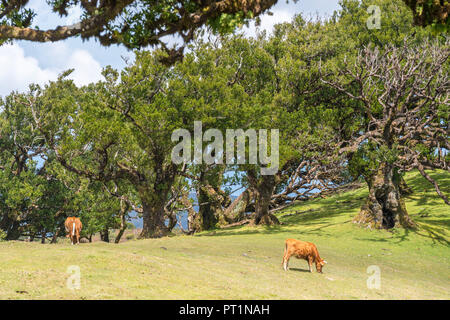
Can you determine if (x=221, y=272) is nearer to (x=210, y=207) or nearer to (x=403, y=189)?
(x=210, y=207)

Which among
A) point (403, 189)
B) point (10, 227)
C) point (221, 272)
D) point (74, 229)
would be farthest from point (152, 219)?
point (403, 189)

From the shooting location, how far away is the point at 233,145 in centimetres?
3259

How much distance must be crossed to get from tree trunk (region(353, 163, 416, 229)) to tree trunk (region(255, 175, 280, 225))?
8446 mm

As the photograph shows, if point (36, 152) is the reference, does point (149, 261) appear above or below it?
below

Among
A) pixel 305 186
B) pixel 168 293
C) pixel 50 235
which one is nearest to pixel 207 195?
pixel 305 186

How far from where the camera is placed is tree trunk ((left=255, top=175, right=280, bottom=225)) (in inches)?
1469

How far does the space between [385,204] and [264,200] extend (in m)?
10.8

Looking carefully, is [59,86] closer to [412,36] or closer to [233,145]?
[233,145]

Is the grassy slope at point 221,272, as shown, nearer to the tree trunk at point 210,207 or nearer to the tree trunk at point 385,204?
the tree trunk at point 385,204

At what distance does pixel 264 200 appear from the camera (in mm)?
37625

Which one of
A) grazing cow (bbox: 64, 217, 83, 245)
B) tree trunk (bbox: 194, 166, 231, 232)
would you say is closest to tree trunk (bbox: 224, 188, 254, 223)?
tree trunk (bbox: 194, 166, 231, 232)

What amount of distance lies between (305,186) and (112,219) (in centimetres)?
2215

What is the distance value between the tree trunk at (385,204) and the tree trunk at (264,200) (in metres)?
8.45

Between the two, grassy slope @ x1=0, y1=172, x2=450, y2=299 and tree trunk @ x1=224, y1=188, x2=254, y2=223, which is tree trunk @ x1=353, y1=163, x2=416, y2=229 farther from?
tree trunk @ x1=224, y1=188, x2=254, y2=223
